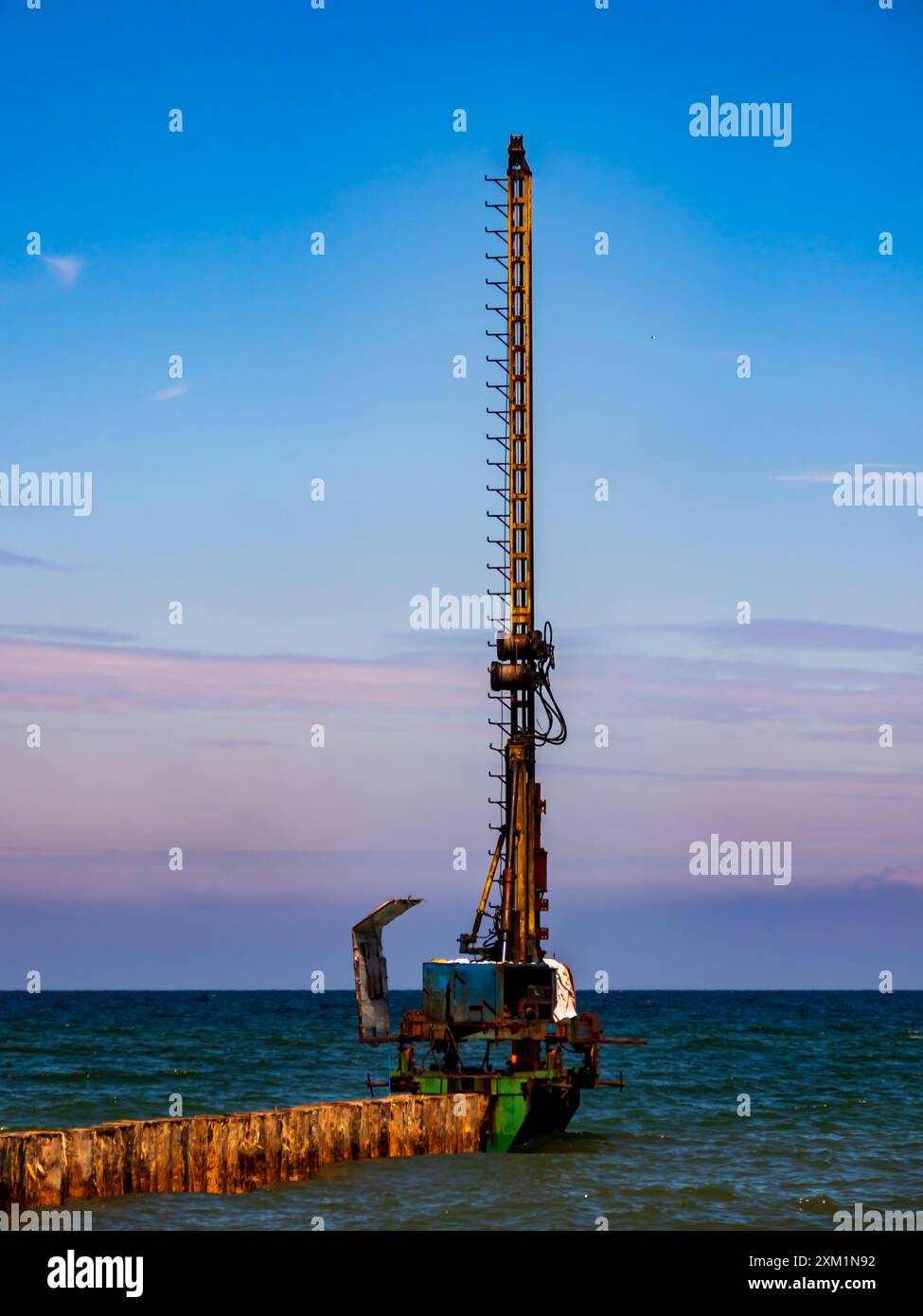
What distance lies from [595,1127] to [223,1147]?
22.5 m

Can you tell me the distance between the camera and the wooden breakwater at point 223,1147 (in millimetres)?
33031

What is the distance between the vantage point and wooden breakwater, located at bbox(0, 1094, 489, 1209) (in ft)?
108

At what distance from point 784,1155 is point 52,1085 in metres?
38.3

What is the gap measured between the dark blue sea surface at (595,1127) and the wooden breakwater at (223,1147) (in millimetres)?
505

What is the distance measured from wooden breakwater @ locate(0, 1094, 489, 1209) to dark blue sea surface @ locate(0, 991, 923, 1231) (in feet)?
1.66

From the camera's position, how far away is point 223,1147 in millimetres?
36500
